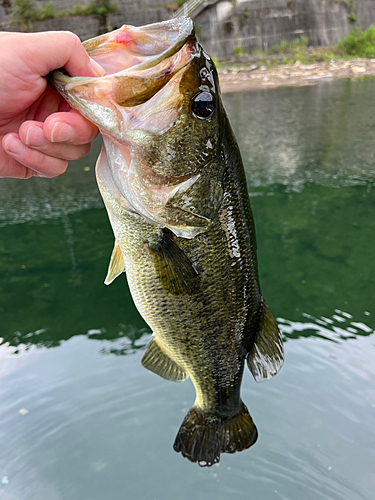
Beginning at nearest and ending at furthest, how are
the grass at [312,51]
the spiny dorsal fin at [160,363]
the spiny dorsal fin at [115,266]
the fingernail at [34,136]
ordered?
the fingernail at [34,136]
the spiny dorsal fin at [115,266]
the spiny dorsal fin at [160,363]
the grass at [312,51]

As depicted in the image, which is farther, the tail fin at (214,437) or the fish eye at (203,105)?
the tail fin at (214,437)

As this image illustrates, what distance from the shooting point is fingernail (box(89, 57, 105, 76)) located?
4.22ft

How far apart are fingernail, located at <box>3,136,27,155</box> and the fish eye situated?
60 centimetres

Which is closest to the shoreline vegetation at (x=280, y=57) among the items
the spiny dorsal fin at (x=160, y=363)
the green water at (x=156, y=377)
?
the green water at (x=156, y=377)

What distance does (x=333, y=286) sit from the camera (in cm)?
381

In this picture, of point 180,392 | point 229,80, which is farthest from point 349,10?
point 180,392

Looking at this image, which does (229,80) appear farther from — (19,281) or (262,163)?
(19,281)

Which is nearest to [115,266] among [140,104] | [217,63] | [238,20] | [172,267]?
[172,267]

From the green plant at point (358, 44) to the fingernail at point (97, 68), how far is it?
1707cm

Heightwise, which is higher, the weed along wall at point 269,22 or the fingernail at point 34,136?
the weed along wall at point 269,22

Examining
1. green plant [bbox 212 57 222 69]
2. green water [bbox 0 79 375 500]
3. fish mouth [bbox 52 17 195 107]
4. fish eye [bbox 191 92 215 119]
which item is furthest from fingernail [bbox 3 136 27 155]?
green plant [bbox 212 57 222 69]

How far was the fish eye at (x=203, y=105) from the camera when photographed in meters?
1.25

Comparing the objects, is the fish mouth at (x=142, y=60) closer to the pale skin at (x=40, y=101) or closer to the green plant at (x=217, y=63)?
the pale skin at (x=40, y=101)

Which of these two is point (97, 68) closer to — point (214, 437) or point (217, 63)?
point (214, 437)
